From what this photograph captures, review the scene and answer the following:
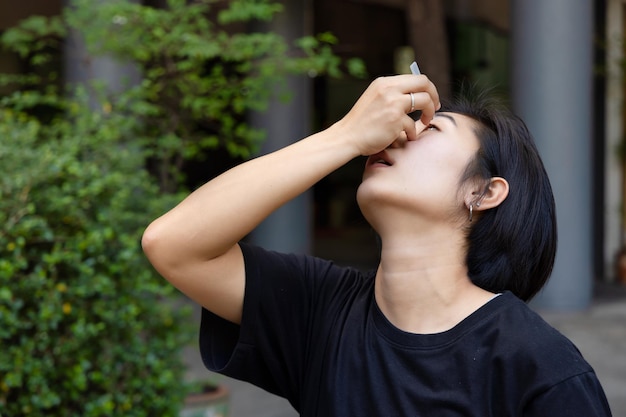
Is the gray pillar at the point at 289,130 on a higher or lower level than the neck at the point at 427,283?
lower

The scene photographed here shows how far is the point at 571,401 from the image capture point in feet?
4.84

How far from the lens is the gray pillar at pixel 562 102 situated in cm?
827

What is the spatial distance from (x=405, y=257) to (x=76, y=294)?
209 centimetres

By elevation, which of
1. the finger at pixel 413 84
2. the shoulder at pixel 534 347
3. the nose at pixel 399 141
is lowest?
the shoulder at pixel 534 347

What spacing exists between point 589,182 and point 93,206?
5993 millimetres

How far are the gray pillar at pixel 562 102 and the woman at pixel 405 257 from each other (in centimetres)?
671

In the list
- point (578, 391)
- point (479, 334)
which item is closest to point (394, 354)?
point (479, 334)

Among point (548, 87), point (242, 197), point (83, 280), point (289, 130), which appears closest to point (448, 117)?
point (242, 197)

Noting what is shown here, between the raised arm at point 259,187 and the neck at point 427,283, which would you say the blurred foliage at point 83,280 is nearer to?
the raised arm at point 259,187

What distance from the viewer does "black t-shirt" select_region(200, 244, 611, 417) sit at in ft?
5.01

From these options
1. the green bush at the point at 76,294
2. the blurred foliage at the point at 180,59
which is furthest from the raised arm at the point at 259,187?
the blurred foliage at the point at 180,59

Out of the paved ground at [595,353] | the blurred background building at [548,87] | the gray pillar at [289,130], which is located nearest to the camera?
the paved ground at [595,353]

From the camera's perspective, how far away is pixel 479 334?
163 centimetres

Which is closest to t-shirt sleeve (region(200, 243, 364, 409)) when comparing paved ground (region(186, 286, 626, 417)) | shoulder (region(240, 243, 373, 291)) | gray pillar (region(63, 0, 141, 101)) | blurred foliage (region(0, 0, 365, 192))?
shoulder (region(240, 243, 373, 291))
